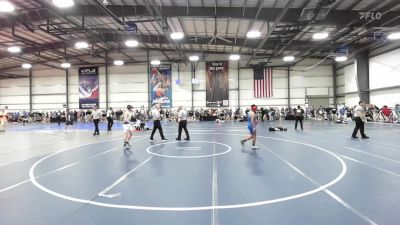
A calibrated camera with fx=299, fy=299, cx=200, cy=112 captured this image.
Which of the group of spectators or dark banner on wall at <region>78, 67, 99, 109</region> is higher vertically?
dark banner on wall at <region>78, 67, 99, 109</region>

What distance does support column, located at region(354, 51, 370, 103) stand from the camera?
30.8 metres

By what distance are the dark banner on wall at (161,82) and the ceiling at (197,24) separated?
1995mm

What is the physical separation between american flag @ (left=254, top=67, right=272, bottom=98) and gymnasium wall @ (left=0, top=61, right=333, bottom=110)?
2.02 ft

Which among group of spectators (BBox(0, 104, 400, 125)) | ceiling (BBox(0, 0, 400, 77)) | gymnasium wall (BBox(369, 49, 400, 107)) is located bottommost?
group of spectators (BBox(0, 104, 400, 125))

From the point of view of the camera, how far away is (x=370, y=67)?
100 ft

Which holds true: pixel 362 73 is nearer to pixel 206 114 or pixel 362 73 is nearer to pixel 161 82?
pixel 206 114

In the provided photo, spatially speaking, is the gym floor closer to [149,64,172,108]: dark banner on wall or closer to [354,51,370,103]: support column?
[354,51,370,103]: support column

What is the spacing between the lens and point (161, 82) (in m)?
40.1

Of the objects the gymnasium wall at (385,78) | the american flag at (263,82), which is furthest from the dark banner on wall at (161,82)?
the gymnasium wall at (385,78)

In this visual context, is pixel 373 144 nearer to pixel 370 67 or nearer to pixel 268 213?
pixel 268 213

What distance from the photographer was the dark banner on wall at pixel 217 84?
3934cm

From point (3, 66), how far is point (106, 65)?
47.4ft

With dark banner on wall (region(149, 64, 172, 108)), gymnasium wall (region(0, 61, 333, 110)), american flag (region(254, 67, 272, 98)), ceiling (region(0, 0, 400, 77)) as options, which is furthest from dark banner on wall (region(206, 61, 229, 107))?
dark banner on wall (region(149, 64, 172, 108))

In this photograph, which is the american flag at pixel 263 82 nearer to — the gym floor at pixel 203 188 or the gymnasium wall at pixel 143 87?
the gymnasium wall at pixel 143 87
